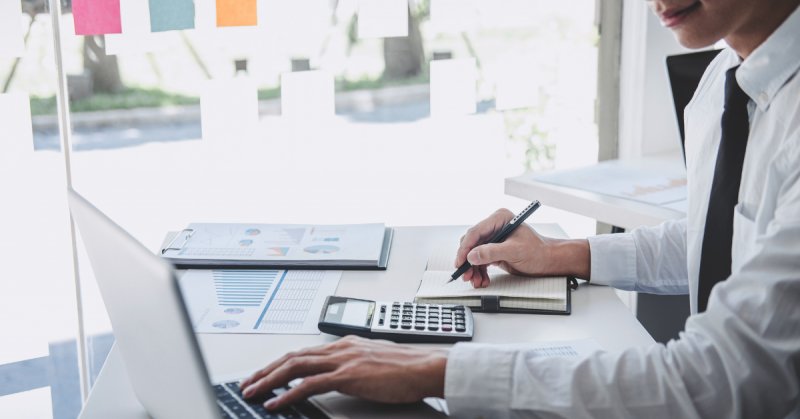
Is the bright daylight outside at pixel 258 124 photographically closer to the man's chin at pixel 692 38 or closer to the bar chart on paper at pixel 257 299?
the bar chart on paper at pixel 257 299

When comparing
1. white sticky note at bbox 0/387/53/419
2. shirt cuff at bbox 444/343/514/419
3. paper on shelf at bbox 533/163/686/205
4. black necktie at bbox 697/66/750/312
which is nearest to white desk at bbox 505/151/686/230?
paper on shelf at bbox 533/163/686/205

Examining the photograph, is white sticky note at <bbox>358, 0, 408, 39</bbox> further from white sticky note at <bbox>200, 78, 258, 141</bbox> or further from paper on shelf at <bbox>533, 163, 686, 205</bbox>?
paper on shelf at <bbox>533, 163, 686, 205</bbox>

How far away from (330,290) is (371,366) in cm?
37

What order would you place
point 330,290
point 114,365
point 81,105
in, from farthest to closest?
1. point 81,105
2. point 330,290
3. point 114,365

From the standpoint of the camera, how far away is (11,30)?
163cm

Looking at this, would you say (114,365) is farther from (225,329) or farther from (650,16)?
(650,16)

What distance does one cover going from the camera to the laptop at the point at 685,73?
1684 millimetres

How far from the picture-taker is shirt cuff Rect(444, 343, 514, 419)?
0.70 meters

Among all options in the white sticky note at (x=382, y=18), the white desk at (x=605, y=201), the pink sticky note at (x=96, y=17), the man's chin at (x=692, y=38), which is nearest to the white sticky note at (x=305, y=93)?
the white sticky note at (x=382, y=18)

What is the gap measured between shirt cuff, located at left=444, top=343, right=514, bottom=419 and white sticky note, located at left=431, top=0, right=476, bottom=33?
171 centimetres

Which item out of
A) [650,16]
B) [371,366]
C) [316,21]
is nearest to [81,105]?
[316,21]

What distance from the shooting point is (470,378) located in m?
0.71

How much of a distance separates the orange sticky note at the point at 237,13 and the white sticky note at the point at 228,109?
0.17 metres

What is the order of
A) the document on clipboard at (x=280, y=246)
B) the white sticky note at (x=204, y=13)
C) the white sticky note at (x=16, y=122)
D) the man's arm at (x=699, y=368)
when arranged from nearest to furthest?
the man's arm at (x=699, y=368) < the document on clipboard at (x=280, y=246) < the white sticky note at (x=16, y=122) < the white sticky note at (x=204, y=13)
